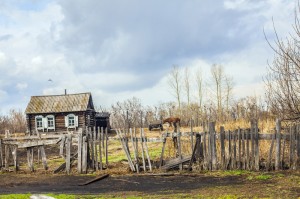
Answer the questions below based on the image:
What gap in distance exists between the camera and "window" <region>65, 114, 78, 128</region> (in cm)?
4006

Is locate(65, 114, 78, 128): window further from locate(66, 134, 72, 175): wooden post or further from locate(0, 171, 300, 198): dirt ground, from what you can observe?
locate(0, 171, 300, 198): dirt ground

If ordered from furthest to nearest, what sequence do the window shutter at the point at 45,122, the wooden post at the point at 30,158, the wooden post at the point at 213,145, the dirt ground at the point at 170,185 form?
the window shutter at the point at 45,122 < the wooden post at the point at 30,158 < the wooden post at the point at 213,145 < the dirt ground at the point at 170,185

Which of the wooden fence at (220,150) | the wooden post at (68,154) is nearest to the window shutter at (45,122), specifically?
the wooden fence at (220,150)

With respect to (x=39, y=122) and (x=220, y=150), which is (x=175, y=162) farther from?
(x=39, y=122)

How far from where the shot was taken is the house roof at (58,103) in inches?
1574

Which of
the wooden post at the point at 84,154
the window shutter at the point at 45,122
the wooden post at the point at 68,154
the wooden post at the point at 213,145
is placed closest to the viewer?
the wooden post at the point at 213,145

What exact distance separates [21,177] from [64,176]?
6.17ft

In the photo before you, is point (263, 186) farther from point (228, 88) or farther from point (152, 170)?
point (228, 88)

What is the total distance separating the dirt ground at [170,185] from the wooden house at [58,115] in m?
25.8

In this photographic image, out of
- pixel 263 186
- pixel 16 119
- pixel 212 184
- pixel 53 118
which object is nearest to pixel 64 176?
pixel 212 184

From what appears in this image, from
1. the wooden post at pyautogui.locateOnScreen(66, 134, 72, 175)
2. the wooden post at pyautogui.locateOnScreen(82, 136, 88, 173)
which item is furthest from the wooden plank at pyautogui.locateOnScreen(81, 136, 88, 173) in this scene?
the wooden post at pyautogui.locateOnScreen(66, 134, 72, 175)

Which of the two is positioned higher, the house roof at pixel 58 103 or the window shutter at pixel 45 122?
the house roof at pixel 58 103

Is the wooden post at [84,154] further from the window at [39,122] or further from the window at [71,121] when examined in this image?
the window at [39,122]

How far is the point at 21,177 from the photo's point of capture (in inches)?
581
